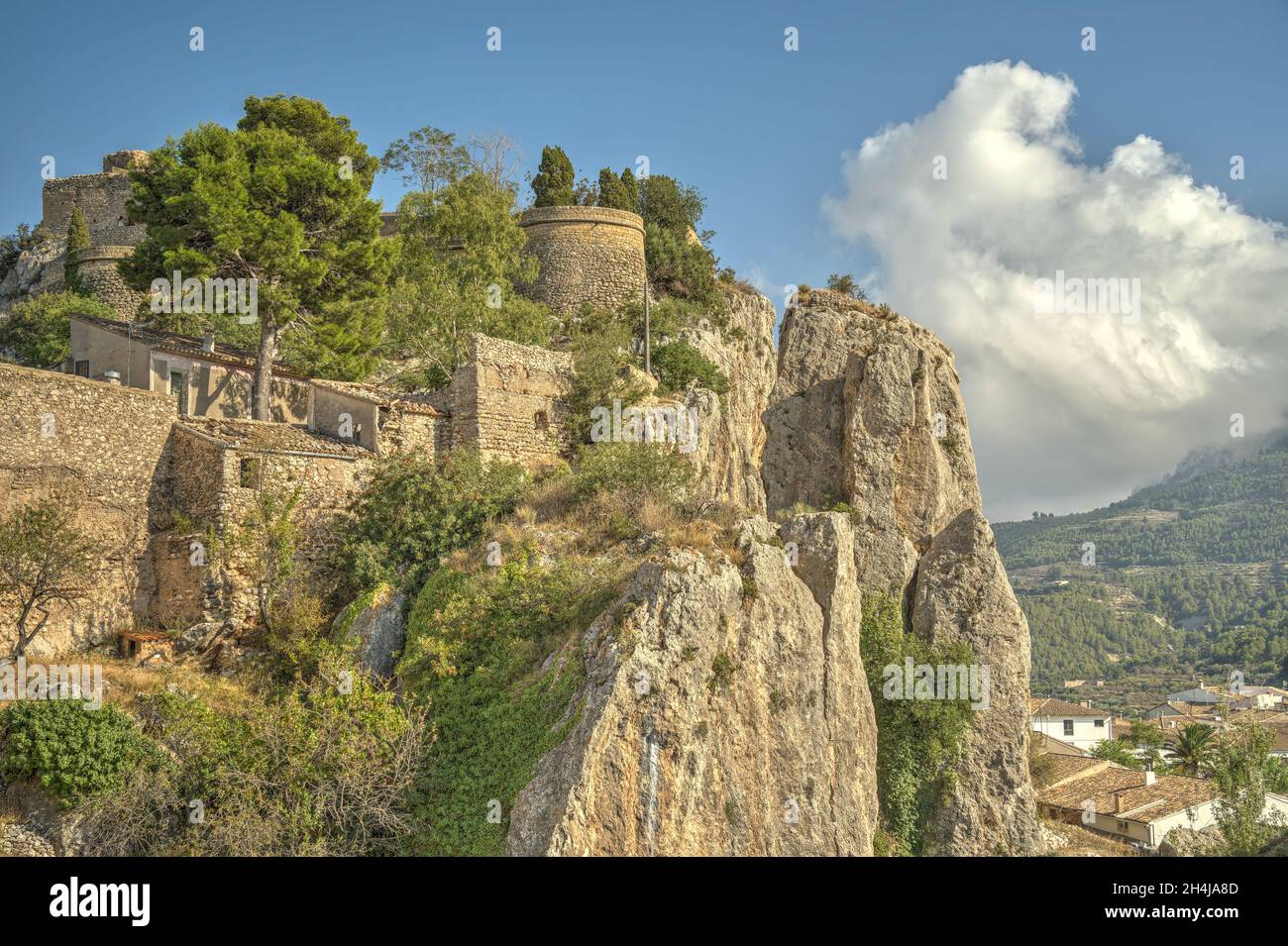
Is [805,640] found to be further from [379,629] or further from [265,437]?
[265,437]

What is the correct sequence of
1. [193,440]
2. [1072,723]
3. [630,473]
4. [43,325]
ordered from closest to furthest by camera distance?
[193,440] → [630,473] → [43,325] → [1072,723]

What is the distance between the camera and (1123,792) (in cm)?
3878

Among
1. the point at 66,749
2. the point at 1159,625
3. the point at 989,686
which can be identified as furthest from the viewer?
the point at 1159,625

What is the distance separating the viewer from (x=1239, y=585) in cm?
18275

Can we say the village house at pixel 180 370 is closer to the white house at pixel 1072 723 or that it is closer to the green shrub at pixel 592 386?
the green shrub at pixel 592 386

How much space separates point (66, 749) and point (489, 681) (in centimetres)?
546

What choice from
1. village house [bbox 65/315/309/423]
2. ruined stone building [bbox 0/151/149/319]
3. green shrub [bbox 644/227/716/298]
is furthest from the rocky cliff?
ruined stone building [bbox 0/151/149/319]

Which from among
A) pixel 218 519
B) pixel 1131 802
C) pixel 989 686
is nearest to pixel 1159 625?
pixel 1131 802

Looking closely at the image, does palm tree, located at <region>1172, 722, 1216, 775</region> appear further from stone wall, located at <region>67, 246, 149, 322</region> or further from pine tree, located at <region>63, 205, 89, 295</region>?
pine tree, located at <region>63, 205, 89, 295</region>

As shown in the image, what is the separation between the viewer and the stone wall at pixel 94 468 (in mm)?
16891

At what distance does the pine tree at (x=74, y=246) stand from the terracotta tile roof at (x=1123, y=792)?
142ft

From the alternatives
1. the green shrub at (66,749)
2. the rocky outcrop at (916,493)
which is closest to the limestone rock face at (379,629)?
the green shrub at (66,749)
